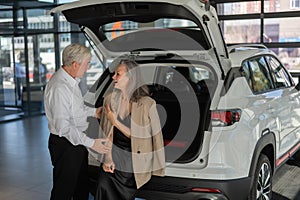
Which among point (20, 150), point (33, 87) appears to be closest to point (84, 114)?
point (20, 150)

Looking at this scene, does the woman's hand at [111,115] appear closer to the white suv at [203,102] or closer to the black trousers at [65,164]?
the black trousers at [65,164]

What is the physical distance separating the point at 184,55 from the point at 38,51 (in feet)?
24.2

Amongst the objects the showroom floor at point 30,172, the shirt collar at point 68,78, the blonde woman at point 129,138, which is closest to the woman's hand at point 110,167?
the blonde woman at point 129,138

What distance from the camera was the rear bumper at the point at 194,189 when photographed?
260cm

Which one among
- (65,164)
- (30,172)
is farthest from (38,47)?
(65,164)

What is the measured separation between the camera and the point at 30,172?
4512 millimetres

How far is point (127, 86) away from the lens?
253 centimetres

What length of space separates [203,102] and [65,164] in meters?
1.33

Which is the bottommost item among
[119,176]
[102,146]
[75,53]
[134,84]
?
[119,176]

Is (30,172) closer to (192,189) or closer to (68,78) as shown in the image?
(68,78)

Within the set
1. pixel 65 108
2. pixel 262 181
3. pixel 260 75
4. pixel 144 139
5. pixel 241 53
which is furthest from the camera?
pixel 260 75

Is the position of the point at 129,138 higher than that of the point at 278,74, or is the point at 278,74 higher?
the point at 278,74

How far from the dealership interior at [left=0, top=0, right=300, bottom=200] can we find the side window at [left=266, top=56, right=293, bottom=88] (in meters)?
2.67

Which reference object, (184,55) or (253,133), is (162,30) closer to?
(184,55)
